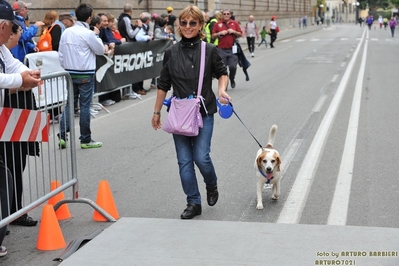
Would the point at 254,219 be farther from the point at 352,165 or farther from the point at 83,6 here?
the point at 83,6

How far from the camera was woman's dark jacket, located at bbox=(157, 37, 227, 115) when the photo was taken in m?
6.07

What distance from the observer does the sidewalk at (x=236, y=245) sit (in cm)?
498

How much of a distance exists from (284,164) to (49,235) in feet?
12.2

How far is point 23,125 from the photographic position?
546cm

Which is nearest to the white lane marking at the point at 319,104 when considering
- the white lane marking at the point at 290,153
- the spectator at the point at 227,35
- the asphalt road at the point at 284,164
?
the asphalt road at the point at 284,164

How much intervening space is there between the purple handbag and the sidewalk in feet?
2.64

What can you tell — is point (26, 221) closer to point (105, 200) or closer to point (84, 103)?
point (105, 200)

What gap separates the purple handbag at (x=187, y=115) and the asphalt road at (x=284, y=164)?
90cm

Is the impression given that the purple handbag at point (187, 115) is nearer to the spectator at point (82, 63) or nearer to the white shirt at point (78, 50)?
the spectator at point (82, 63)

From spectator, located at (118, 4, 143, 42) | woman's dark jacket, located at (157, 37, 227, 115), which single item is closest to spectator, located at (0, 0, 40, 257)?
woman's dark jacket, located at (157, 37, 227, 115)

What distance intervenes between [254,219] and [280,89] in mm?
11130

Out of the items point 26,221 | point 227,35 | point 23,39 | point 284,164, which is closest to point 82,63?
point 23,39

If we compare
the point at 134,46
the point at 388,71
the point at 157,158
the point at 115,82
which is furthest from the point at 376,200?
the point at 388,71

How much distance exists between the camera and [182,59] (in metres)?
6.09
